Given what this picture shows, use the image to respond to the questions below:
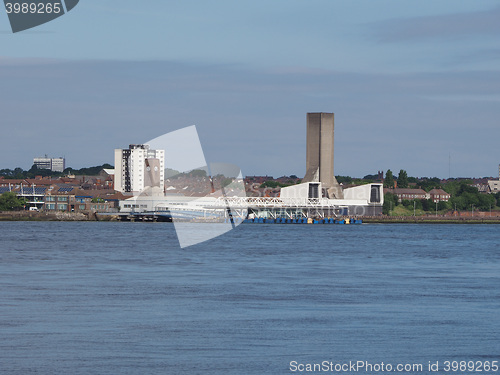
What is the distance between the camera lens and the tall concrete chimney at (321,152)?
122312 millimetres

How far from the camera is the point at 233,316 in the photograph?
57.4ft

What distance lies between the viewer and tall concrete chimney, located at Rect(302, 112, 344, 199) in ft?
401

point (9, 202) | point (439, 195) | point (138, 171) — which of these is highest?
point (138, 171)

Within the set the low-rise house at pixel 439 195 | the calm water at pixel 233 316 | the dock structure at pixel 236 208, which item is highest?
the low-rise house at pixel 439 195

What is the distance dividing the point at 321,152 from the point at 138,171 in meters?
25.5

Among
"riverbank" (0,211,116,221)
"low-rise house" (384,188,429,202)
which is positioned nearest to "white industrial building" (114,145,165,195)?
"riverbank" (0,211,116,221)

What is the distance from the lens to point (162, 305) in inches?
751

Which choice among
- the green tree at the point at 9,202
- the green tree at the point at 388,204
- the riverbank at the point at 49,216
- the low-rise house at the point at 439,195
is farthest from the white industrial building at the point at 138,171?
the low-rise house at the point at 439,195

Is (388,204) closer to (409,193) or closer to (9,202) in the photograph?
(409,193)

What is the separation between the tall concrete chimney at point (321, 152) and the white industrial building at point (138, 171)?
23.9 meters

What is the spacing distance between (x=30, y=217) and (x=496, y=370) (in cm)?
9690

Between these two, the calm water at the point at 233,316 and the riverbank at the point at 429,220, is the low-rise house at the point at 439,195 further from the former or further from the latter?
the calm water at the point at 233,316

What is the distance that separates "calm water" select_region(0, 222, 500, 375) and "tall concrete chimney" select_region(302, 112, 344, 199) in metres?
91.3

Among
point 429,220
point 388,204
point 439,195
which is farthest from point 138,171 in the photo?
point 439,195
